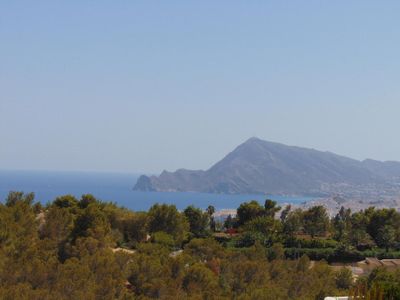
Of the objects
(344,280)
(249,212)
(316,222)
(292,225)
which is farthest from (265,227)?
(344,280)

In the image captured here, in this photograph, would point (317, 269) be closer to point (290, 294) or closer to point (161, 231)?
point (290, 294)

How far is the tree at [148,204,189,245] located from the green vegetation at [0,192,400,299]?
61mm

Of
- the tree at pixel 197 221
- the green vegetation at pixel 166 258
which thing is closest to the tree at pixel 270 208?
the green vegetation at pixel 166 258

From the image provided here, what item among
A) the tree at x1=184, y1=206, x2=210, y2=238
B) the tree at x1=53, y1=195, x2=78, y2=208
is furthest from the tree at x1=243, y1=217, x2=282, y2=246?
the tree at x1=53, y1=195, x2=78, y2=208

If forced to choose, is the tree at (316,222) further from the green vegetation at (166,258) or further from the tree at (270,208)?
the tree at (270,208)

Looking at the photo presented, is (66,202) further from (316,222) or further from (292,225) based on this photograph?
(316,222)

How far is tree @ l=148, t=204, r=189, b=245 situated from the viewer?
114 ft

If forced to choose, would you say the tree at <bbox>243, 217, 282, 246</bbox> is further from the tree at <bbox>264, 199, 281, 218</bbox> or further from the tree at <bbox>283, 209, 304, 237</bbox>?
the tree at <bbox>264, 199, 281, 218</bbox>

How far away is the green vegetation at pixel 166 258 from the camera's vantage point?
18594mm

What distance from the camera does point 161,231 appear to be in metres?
34.1

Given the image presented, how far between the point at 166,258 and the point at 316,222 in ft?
68.3

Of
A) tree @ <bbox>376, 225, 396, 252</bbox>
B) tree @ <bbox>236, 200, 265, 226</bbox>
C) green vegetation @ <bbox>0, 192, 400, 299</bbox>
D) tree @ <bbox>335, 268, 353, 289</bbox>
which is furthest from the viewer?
tree @ <bbox>236, 200, 265, 226</bbox>

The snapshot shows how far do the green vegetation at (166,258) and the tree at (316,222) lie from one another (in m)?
2.29

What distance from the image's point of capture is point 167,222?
115 feet
